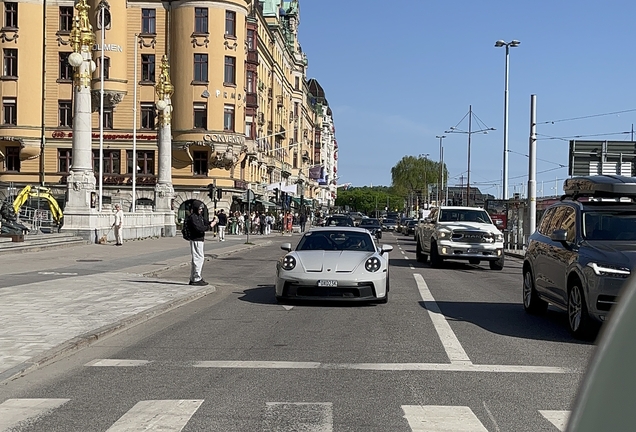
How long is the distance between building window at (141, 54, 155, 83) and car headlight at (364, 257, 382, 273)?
170 feet

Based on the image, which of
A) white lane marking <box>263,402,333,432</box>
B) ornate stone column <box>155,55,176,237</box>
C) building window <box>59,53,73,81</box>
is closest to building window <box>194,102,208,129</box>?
building window <box>59,53,73,81</box>

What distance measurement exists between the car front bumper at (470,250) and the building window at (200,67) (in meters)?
39.6

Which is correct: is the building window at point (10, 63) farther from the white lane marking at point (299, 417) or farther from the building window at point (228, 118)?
the white lane marking at point (299, 417)

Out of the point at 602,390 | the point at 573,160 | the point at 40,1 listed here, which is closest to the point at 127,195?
the point at 40,1

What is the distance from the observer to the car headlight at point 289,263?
14.4 metres

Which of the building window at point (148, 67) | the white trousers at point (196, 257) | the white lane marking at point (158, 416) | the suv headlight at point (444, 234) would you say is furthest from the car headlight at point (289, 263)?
the building window at point (148, 67)

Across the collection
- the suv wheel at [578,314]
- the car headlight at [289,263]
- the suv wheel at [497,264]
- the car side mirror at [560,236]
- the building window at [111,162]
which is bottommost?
the suv wheel at [497,264]

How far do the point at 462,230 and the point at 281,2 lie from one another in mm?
79808

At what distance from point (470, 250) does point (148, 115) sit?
141 ft

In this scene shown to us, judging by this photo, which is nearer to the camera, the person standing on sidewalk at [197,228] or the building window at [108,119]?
the person standing on sidewalk at [197,228]

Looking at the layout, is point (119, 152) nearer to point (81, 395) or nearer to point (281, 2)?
point (281, 2)

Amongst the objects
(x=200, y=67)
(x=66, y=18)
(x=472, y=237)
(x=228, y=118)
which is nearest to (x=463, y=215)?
(x=472, y=237)

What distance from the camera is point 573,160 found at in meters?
35.7

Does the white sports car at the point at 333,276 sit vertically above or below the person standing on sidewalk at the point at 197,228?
below
